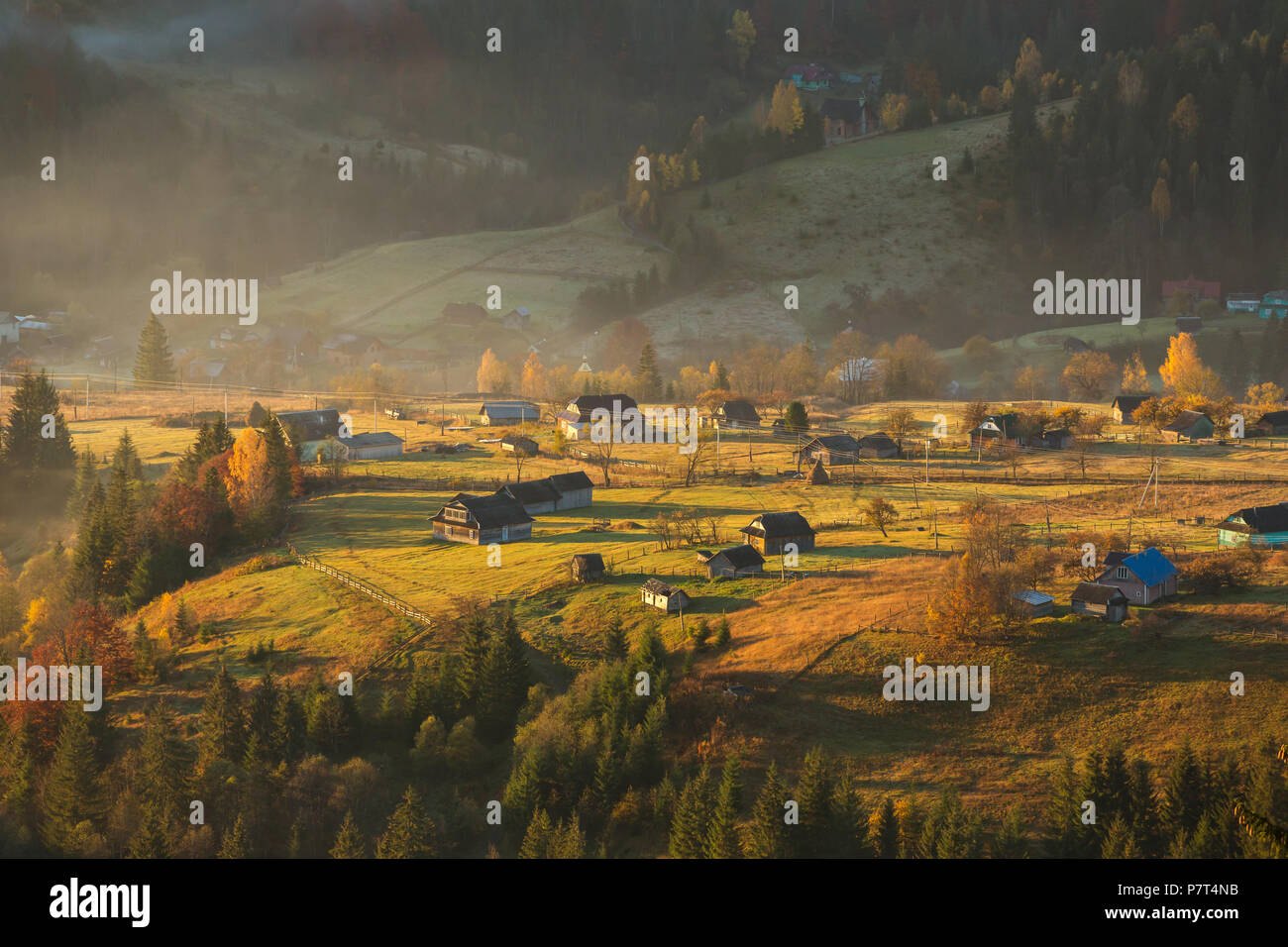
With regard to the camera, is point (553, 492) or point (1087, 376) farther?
→ point (1087, 376)

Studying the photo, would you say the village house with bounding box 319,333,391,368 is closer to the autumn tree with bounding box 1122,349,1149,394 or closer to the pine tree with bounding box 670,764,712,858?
the autumn tree with bounding box 1122,349,1149,394

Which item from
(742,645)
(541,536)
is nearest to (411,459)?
(541,536)

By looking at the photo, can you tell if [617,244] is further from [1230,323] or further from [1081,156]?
[1230,323]

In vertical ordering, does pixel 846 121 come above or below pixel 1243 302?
above

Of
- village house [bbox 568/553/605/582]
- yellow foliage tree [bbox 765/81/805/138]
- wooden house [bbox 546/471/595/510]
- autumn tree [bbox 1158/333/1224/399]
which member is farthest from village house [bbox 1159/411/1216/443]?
yellow foliage tree [bbox 765/81/805/138]

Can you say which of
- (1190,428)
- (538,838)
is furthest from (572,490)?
(1190,428)

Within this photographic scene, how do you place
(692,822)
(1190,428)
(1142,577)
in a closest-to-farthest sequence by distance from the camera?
(692,822) → (1142,577) → (1190,428)

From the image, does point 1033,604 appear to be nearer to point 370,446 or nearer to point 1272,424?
point 1272,424

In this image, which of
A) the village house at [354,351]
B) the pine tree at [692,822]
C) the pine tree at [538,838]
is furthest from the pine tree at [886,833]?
the village house at [354,351]
